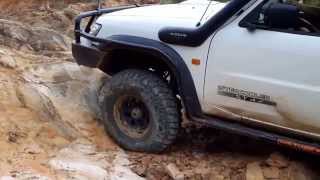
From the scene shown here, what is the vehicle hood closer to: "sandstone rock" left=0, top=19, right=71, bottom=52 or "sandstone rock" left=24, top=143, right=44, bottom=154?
"sandstone rock" left=24, top=143, right=44, bottom=154

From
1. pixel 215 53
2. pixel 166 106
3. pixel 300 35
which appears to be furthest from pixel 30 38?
pixel 300 35

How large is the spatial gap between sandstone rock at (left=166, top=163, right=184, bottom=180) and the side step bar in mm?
455

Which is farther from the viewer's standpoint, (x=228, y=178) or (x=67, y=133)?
(x=67, y=133)

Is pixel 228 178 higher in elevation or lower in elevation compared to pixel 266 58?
lower

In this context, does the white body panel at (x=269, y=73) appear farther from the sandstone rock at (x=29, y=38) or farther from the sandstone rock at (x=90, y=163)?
the sandstone rock at (x=29, y=38)

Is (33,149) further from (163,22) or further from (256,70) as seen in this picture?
(256,70)

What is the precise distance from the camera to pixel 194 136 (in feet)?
19.9

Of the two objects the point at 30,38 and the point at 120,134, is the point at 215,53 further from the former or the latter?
the point at 30,38

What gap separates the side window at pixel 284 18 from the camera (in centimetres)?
443

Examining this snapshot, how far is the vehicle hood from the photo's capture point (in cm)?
518

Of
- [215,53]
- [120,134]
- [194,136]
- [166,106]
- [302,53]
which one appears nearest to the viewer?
[302,53]

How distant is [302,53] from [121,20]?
5.94ft

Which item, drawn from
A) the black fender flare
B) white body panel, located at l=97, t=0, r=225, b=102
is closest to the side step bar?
the black fender flare

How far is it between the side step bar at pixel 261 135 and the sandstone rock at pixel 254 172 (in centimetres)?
36
